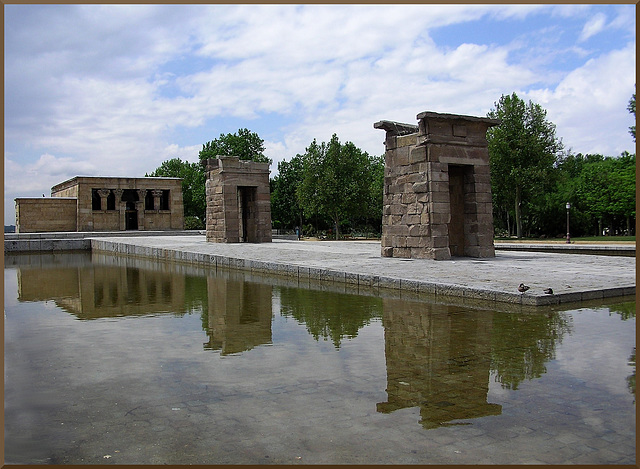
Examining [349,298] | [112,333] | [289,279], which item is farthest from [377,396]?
[289,279]

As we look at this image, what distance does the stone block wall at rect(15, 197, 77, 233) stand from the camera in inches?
1684

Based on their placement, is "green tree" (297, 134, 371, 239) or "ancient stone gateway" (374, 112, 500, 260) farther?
"green tree" (297, 134, 371, 239)

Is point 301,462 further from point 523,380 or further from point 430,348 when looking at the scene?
point 430,348

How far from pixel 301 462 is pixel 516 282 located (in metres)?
7.63

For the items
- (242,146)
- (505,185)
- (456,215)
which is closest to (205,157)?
(242,146)

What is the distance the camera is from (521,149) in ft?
132

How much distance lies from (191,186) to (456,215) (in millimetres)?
55214

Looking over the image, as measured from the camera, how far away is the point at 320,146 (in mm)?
47750

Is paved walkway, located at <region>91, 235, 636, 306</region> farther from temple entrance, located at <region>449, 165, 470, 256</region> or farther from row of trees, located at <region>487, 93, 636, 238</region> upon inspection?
row of trees, located at <region>487, 93, 636, 238</region>

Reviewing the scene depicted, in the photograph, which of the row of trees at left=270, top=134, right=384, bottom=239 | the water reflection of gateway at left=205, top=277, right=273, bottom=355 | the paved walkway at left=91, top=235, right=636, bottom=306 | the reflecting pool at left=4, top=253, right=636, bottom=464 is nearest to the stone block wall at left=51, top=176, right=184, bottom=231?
the row of trees at left=270, top=134, right=384, bottom=239

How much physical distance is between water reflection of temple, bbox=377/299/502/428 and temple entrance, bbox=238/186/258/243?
20.0 m

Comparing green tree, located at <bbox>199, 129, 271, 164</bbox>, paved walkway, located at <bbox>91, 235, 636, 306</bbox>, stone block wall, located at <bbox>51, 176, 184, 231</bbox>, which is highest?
green tree, located at <bbox>199, 129, 271, 164</bbox>

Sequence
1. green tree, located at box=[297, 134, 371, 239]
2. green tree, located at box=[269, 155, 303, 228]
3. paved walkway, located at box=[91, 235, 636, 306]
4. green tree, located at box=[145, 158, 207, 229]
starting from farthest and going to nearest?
1. green tree, located at box=[145, 158, 207, 229]
2. green tree, located at box=[269, 155, 303, 228]
3. green tree, located at box=[297, 134, 371, 239]
4. paved walkway, located at box=[91, 235, 636, 306]

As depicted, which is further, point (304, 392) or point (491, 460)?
point (304, 392)
